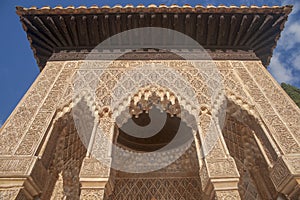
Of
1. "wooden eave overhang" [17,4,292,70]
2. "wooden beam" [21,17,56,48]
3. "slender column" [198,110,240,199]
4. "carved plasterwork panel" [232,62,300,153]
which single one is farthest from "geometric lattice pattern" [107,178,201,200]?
"wooden beam" [21,17,56,48]

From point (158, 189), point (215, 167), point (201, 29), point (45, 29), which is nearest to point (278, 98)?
point (215, 167)

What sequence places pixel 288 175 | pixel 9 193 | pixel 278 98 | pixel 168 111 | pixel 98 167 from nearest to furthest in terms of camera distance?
pixel 9 193 < pixel 288 175 < pixel 98 167 < pixel 278 98 < pixel 168 111

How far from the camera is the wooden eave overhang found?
4297 millimetres

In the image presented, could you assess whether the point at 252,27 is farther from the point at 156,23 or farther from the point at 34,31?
the point at 34,31

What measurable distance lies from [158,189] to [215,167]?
8.64ft

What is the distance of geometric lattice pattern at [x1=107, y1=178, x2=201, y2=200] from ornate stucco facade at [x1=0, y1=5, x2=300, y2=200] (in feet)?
0.08

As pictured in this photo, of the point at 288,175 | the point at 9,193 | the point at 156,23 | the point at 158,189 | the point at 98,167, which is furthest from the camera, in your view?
the point at 158,189

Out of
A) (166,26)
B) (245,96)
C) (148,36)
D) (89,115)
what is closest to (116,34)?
(148,36)

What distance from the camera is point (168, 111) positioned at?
158 inches

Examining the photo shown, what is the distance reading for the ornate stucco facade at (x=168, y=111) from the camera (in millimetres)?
3014

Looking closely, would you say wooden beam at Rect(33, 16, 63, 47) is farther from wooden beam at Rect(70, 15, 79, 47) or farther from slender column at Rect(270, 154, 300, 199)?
slender column at Rect(270, 154, 300, 199)

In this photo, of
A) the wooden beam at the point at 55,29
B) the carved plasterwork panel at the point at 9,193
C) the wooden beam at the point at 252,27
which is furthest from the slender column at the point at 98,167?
the wooden beam at the point at 252,27

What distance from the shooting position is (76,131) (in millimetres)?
4457

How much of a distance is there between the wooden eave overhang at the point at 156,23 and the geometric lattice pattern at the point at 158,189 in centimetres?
288
